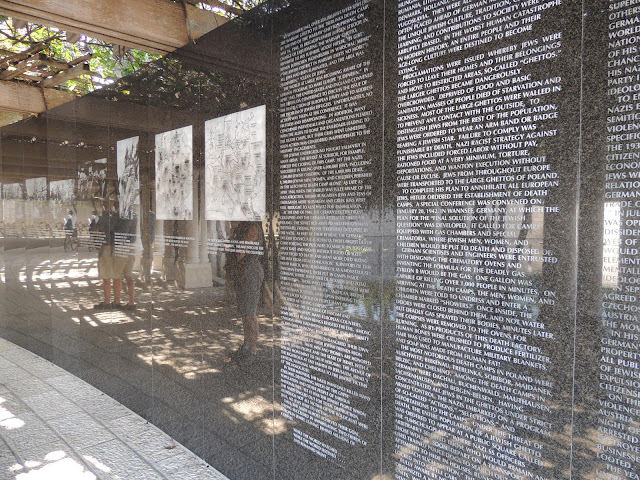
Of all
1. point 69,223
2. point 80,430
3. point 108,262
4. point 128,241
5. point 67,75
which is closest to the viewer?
point 80,430

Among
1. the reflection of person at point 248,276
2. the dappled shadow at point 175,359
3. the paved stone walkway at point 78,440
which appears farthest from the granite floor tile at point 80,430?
the reflection of person at point 248,276

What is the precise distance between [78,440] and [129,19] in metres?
3.80

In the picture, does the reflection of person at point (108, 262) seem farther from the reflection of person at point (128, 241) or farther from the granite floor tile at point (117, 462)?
the granite floor tile at point (117, 462)

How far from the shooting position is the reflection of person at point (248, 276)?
3.41 metres

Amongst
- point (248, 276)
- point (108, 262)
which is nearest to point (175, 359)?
point (248, 276)

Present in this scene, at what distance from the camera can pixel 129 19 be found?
389cm

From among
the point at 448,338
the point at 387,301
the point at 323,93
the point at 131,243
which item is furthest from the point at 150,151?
the point at 448,338

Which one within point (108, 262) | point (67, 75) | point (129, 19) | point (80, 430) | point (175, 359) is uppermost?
point (67, 75)

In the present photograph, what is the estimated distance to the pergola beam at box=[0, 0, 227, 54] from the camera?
11.8 feet

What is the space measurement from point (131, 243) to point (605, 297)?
181 inches

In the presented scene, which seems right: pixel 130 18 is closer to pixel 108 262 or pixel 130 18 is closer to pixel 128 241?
pixel 128 241

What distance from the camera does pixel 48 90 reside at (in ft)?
22.0

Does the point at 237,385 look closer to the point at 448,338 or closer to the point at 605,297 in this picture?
the point at 448,338

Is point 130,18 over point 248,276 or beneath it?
over
